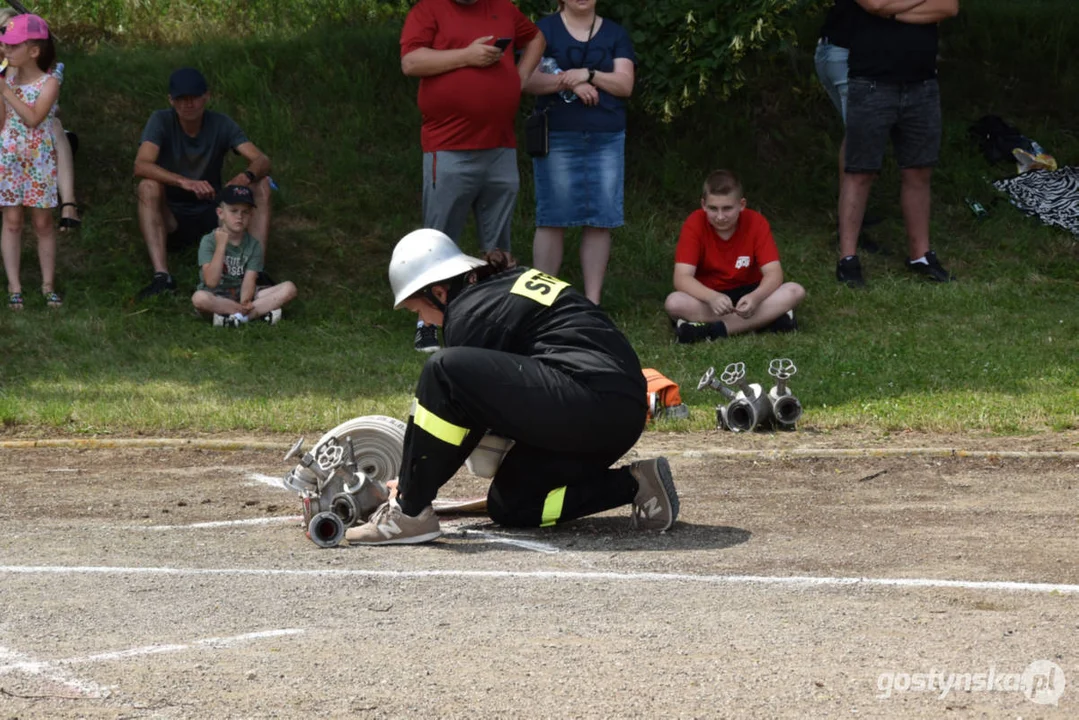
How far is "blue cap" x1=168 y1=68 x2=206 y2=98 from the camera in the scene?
12.7 metres

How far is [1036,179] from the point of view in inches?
603

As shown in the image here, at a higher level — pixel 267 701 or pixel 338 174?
pixel 338 174

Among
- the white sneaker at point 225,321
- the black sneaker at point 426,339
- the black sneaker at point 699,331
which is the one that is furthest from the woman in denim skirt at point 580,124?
the white sneaker at point 225,321

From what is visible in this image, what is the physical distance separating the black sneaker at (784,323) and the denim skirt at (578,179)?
1.41 metres

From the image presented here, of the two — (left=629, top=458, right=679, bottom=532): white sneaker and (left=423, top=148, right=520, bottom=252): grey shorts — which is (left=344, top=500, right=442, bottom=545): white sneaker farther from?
(left=423, top=148, right=520, bottom=252): grey shorts

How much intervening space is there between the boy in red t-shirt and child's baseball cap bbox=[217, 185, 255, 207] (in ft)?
11.4

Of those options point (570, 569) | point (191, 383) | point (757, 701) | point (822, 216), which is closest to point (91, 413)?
point (191, 383)

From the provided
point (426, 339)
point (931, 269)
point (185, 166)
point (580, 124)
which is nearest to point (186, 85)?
point (185, 166)

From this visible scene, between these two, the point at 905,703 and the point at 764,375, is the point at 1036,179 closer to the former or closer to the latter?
the point at 764,375

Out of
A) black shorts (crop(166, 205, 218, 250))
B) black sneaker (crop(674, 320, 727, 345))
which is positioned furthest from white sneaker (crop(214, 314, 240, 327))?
black sneaker (crop(674, 320, 727, 345))

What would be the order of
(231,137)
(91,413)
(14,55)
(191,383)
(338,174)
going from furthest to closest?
(338,174)
(231,137)
(14,55)
(191,383)
(91,413)

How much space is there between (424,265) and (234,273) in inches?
246

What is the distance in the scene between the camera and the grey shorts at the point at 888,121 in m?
12.4

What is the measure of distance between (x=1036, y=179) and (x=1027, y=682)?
11.6 metres
